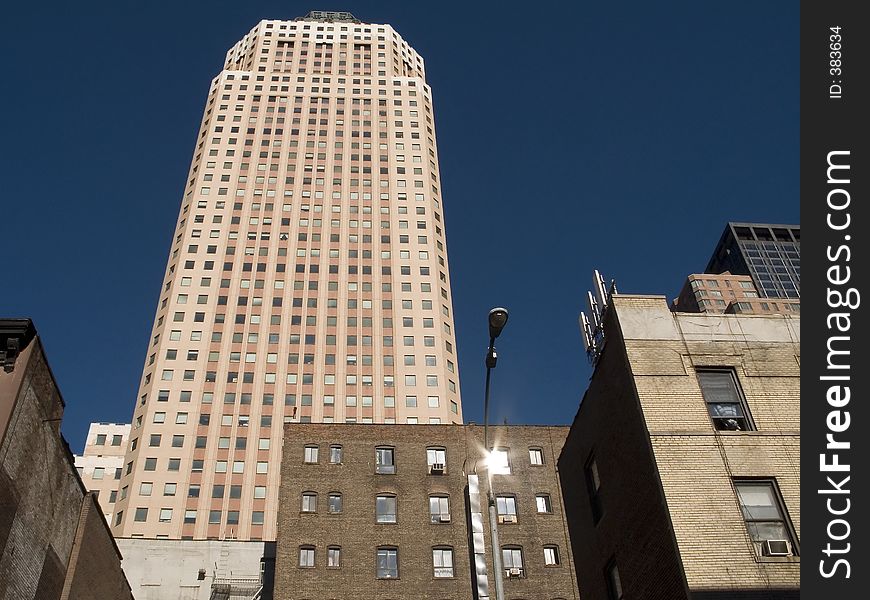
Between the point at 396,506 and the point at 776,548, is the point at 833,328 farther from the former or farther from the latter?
the point at 396,506

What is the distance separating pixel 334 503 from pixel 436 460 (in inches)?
276

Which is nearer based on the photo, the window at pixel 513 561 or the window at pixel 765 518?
the window at pixel 765 518

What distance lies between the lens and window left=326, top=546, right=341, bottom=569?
42.9 meters

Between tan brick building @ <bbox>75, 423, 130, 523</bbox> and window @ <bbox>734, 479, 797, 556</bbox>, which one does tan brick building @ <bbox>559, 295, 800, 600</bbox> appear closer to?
window @ <bbox>734, 479, 797, 556</bbox>

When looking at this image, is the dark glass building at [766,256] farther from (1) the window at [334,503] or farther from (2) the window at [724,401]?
(2) the window at [724,401]

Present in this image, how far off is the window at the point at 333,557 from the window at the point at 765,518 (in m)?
29.9

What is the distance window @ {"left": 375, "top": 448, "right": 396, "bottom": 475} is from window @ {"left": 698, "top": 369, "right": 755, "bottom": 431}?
2987 cm

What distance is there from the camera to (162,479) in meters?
74.1

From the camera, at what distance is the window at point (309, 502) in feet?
148

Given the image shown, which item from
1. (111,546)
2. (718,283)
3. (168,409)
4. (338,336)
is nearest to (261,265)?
(338,336)

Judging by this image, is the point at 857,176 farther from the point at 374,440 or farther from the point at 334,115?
the point at 334,115

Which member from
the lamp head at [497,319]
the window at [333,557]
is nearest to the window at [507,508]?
the window at [333,557]

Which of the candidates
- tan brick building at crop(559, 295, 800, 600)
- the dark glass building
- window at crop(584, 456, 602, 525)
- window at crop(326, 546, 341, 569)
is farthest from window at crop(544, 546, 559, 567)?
the dark glass building

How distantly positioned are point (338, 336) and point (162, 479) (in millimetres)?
25062
